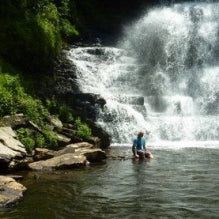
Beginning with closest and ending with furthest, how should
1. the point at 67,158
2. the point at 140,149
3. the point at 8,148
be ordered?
1. the point at 8,148
2. the point at 67,158
3. the point at 140,149

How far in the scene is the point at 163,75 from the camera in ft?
127

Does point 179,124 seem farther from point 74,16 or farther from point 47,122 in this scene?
point 74,16

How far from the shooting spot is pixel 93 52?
38594 millimetres

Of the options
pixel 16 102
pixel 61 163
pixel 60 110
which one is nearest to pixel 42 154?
pixel 61 163

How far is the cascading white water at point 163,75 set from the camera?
29953 millimetres

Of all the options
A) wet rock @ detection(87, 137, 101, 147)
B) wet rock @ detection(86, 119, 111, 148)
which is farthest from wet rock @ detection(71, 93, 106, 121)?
wet rock @ detection(87, 137, 101, 147)

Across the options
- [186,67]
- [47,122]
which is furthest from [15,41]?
[186,67]

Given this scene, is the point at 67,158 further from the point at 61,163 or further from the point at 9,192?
the point at 9,192

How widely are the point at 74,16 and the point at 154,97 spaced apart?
598 inches

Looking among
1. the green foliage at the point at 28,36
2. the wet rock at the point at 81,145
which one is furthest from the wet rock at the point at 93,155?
the green foliage at the point at 28,36

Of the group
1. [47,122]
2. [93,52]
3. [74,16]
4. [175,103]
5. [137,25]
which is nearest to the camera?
[47,122]

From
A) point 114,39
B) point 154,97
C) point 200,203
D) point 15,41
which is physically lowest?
point 200,203

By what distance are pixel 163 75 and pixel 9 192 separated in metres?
27.4

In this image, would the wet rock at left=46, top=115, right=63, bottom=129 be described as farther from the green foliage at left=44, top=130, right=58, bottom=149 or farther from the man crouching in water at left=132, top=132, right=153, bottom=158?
the man crouching in water at left=132, top=132, right=153, bottom=158
